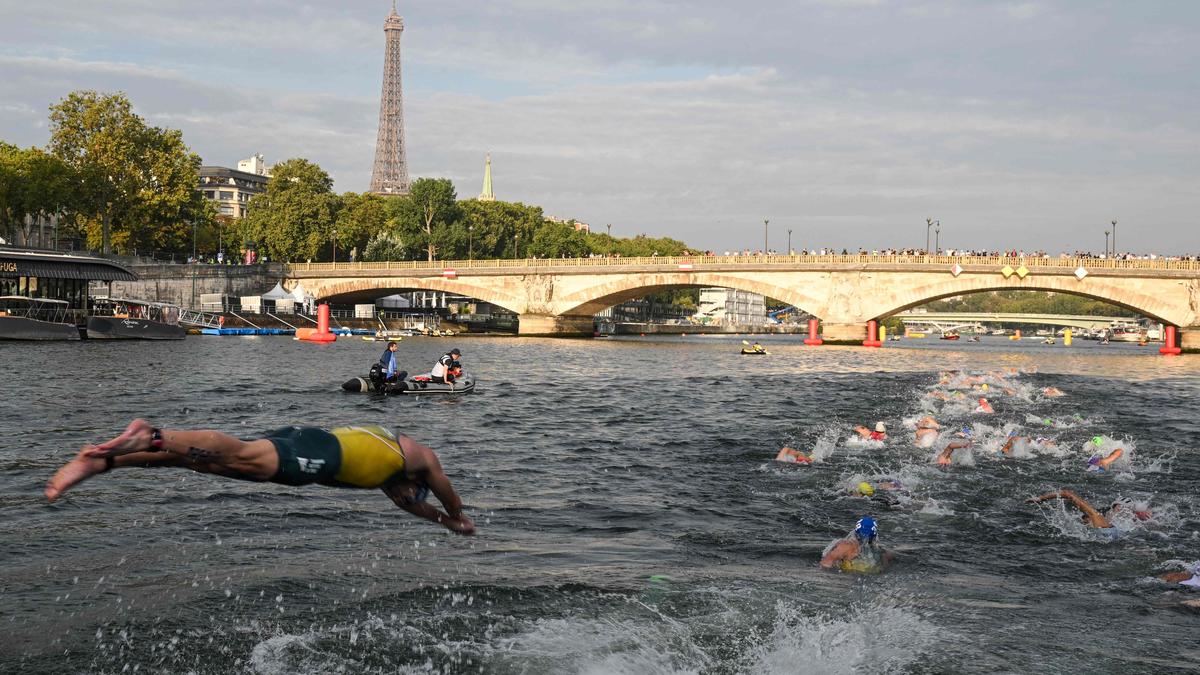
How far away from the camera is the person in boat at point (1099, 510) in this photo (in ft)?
56.2

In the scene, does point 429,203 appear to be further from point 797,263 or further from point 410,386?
point 410,386

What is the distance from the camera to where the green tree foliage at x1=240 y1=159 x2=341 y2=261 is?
120 m

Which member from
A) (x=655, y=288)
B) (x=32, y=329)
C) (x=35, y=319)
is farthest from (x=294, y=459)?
(x=655, y=288)

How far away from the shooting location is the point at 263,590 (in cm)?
1291

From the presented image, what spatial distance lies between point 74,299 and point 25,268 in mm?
4941

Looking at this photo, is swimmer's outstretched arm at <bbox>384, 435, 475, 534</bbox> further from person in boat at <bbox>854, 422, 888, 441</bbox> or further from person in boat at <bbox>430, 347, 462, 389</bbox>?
person in boat at <bbox>430, 347, 462, 389</bbox>

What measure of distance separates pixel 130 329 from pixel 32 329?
24.1 feet

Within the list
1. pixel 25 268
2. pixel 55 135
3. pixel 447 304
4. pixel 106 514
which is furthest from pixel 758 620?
pixel 447 304

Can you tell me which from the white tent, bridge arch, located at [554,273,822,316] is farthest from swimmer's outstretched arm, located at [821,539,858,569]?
the white tent

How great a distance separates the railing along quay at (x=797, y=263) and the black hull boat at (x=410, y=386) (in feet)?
192

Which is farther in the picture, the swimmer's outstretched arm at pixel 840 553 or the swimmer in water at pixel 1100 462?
the swimmer in water at pixel 1100 462

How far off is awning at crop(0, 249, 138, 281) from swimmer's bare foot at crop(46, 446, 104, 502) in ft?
244

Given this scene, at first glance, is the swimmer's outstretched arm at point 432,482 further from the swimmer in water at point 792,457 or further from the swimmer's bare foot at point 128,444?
the swimmer in water at point 792,457

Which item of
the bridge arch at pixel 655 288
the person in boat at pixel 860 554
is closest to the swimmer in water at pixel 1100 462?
the person in boat at pixel 860 554
